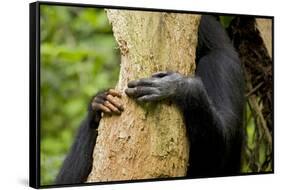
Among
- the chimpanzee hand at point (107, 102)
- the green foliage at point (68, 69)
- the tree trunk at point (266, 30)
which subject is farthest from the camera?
the tree trunk at point (266, 30)

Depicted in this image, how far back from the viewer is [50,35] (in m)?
2.66

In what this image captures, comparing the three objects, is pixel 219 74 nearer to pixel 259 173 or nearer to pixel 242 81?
pixel 242 81

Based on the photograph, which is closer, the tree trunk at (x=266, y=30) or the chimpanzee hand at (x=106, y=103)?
the chimpanzee hand at (x=106, y=103)

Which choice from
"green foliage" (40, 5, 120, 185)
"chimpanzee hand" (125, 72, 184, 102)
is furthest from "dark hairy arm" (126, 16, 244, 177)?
"green foliage" (40, 5, 120, 185)

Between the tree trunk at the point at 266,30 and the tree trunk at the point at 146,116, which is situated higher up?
the tree trunk at the point at 266,30

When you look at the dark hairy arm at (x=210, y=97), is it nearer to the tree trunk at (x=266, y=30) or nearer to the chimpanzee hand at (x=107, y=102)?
the chimpanzee hand at (x=107, y=102)

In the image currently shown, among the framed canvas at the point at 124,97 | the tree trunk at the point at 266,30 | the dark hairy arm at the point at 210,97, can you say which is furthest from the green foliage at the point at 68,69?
the tree trunk at the point at 266,30

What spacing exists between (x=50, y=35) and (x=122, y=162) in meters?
0.56

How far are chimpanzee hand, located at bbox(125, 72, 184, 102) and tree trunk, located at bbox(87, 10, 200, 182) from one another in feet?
0.09

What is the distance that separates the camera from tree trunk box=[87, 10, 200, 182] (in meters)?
2.75

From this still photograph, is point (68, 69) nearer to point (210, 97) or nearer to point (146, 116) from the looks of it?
point (146, 116)

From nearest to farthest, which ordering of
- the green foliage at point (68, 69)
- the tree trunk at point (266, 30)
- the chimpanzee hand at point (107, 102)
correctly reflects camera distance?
the green foliage at point (68, 69), the chimpanzee hand at point (107, 102), the tree trunk at point (266, 30)

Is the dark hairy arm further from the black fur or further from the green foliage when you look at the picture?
the green foliage

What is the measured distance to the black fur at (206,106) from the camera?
2.78m
